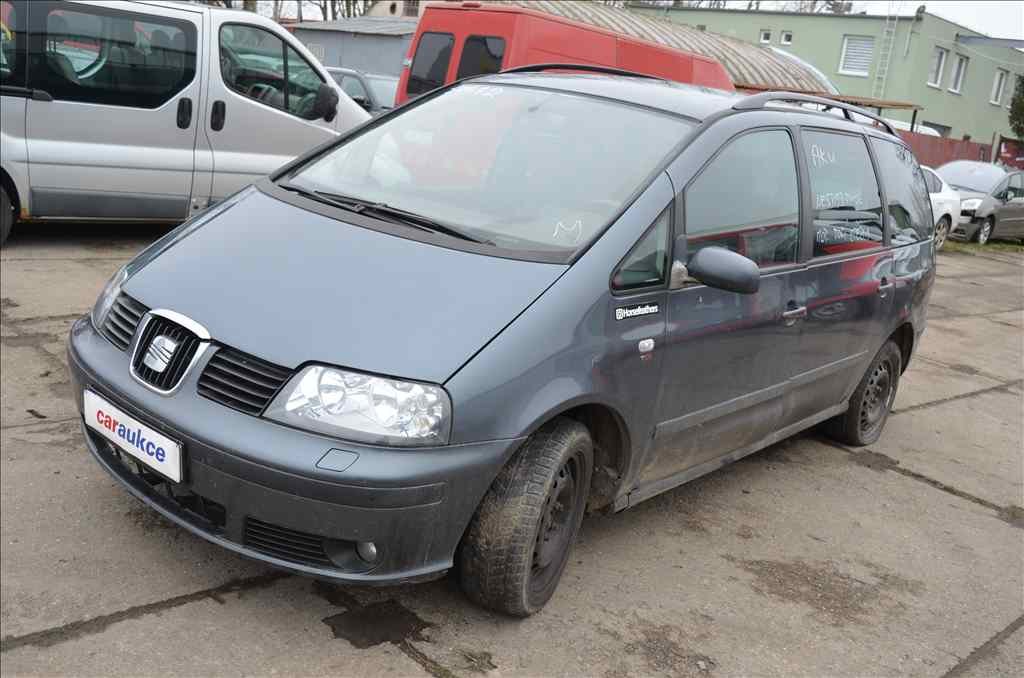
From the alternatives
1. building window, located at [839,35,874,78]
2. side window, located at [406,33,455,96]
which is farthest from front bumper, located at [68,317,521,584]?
building window, located at [839,35,874,78]

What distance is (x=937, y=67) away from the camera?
37.0 meters

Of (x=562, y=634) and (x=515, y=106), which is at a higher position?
(x=515, y=106)

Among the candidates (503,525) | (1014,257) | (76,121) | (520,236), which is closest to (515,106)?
(520,236)

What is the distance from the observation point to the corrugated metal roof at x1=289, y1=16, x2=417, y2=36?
28.3 metres

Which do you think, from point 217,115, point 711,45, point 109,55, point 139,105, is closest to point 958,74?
point 711,45

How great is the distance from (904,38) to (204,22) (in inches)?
1347

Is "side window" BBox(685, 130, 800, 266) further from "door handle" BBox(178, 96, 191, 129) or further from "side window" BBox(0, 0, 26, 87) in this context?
"side window" BBox(0, 0, 26, 87)

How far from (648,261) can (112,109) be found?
5171 millimetres

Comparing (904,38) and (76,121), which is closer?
(76,121)

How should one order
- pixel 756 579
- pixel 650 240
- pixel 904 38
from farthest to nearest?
pixel 904 38
pixel 756 579
pixel 650 240

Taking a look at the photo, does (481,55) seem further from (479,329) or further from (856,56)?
(856,56)

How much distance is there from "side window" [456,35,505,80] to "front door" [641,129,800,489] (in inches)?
275

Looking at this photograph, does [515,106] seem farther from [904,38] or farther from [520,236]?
[904,38]

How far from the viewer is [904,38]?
3659 centimetres
